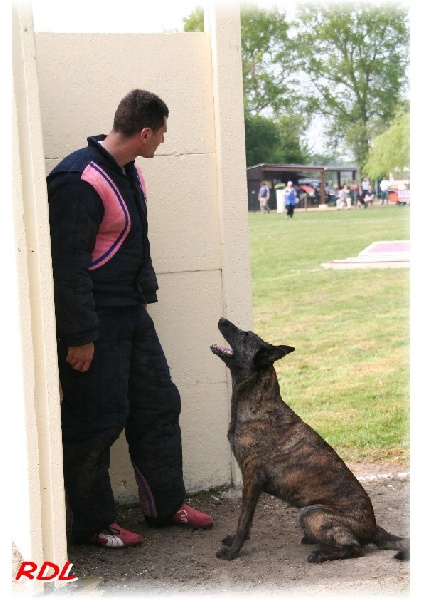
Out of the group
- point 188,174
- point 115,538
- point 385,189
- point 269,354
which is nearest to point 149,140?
point 188,174

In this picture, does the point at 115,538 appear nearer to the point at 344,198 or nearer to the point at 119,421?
the point at 119,421

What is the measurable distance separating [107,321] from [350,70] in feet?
136

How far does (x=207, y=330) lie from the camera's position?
16.7 ft

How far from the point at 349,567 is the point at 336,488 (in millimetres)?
403

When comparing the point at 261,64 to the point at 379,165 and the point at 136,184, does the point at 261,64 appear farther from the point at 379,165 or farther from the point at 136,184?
the point at 136,184

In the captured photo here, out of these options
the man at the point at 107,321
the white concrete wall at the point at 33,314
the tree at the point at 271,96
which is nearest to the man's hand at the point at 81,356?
the man at the point at 107,321

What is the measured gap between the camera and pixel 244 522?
13.6ft

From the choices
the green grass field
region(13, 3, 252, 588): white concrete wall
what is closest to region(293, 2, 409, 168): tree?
the green grass field

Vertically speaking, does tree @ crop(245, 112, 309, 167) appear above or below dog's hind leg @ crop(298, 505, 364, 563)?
above

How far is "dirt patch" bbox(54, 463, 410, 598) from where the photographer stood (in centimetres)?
368

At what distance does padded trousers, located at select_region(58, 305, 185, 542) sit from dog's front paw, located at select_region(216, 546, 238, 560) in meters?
0.54

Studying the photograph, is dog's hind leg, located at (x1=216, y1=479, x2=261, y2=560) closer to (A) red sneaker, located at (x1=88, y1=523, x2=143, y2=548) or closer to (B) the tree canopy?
(A) red sneaker, located at (x1=88, y1=523, x2=143, y2=548)

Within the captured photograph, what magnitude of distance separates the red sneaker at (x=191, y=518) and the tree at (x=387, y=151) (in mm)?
37009

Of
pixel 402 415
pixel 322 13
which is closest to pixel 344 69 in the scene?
pixel 322 13
